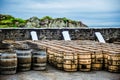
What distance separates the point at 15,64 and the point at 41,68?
2.67 ft

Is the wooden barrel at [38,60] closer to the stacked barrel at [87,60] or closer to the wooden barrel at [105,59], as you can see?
the stacked barrel at [87,60]

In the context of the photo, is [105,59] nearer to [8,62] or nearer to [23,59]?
[23,59]

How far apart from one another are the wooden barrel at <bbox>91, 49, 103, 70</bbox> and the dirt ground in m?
0.30

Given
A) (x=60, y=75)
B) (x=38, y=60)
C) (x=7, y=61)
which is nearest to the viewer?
(x=7, y=61)

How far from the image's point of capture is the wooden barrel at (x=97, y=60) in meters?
7.09

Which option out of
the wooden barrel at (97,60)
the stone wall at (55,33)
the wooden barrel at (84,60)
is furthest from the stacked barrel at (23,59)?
the stone wall at (55,33)

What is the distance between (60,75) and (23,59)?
3.55 feet

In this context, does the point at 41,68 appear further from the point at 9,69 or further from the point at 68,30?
the point at 68,30

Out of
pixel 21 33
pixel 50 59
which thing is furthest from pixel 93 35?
pixel 50 59

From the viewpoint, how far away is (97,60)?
713 cm

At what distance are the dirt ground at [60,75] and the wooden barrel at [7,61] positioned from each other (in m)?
0.21

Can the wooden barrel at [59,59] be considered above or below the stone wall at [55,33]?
below

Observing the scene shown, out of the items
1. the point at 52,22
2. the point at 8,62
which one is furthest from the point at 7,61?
the point at 52,22

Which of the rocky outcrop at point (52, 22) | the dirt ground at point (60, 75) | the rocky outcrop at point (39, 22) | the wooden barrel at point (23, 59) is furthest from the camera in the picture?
the rocky outcrop at point (52, 22)
